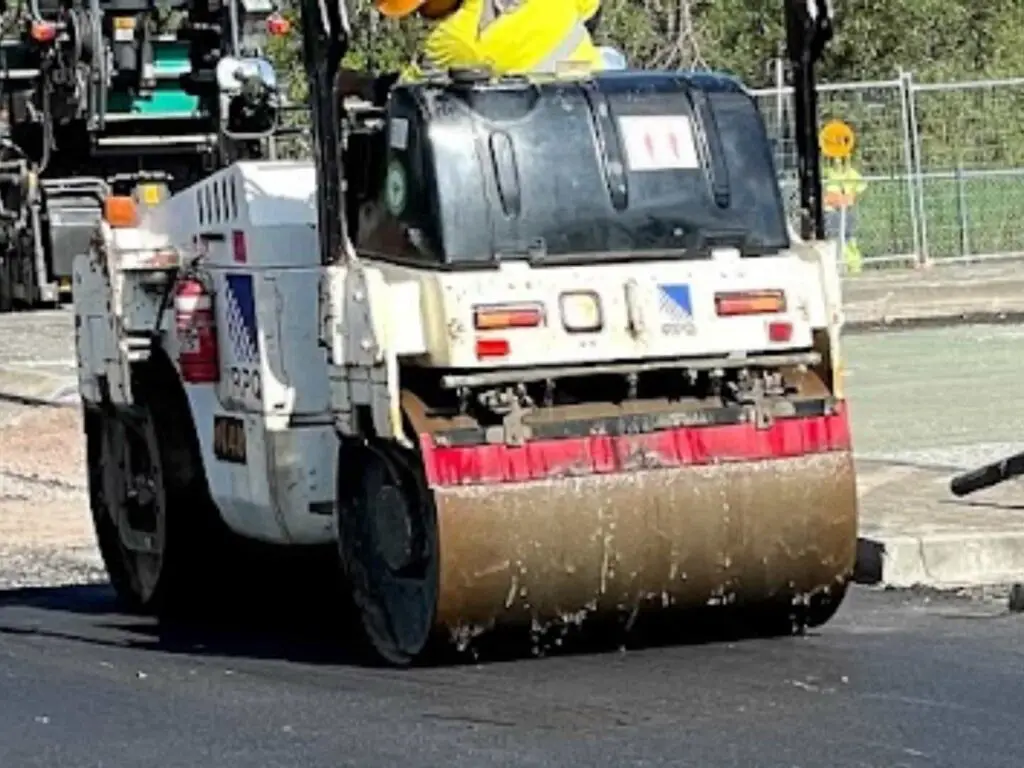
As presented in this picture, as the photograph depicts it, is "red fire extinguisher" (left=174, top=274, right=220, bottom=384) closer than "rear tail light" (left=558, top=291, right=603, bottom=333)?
No

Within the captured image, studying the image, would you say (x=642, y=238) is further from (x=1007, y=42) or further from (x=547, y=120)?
(x=1007, y=42)

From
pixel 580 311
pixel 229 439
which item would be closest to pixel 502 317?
pixel 580 311

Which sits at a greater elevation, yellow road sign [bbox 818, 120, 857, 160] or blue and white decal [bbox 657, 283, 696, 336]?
yellow road sign [bbox 818, 120, 857, 160]

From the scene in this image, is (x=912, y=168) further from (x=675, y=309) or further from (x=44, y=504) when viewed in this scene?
(x=675, y=309)

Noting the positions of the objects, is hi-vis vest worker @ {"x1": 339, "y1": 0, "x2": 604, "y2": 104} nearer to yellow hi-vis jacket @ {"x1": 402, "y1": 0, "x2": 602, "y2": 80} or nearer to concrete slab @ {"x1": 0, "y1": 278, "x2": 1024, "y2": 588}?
yellow hi-vis jacket @ {"x1": 402, "y1": 0, "x2": 602, "y2": 80}

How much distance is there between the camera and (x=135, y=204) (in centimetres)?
1079

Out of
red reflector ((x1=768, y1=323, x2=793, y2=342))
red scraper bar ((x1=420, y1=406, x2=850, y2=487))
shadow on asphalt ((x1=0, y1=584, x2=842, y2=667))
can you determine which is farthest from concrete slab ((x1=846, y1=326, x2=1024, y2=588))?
red reflector ((x1=768, y1=323, x2=793, y2=342))

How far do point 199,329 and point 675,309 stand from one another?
6.04 ft

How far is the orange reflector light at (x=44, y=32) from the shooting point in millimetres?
Answer: 22531

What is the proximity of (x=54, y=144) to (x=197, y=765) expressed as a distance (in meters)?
16.2

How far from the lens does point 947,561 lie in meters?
10.8

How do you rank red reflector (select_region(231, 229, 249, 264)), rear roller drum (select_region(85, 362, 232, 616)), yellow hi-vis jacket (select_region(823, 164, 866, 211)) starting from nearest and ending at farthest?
1. red reflector (select_region(231, 229, 249, 264))
2. rear roller drum (select_region(85, 362, 232, 616))
3. yellow hi-vis jacket (select_region(823, 164, 866, 211))

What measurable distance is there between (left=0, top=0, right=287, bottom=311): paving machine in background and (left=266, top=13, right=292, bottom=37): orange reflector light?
0.02m

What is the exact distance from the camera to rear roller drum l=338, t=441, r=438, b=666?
8.62 metres
